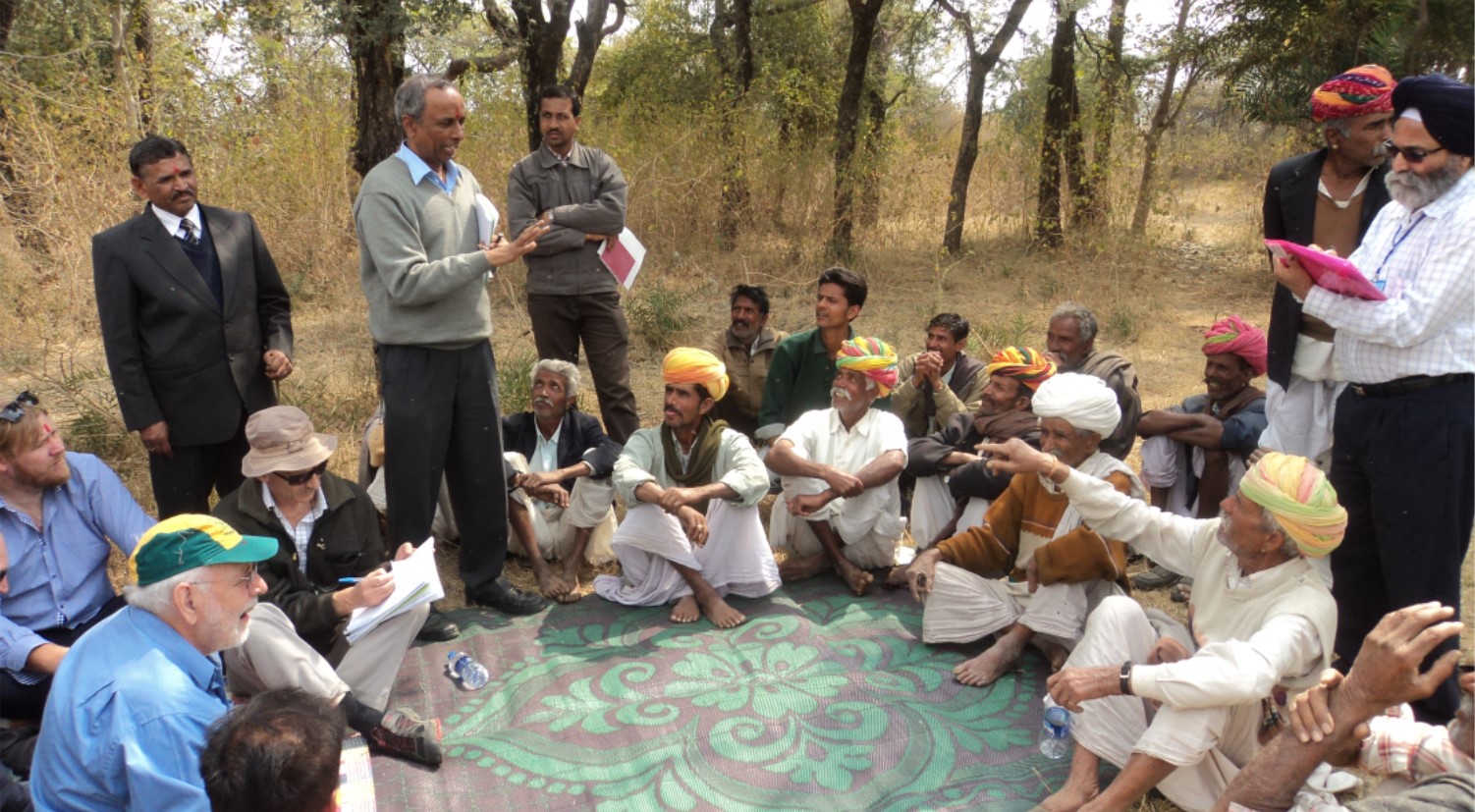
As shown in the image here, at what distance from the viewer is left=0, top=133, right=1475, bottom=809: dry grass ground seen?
6.79 m

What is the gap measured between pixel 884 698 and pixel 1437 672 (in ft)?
5.77

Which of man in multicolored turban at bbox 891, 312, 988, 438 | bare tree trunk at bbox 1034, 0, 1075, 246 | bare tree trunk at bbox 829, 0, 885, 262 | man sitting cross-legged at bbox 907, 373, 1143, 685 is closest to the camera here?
man sitting cross-legged at bbox 907, 373, 1143, 685

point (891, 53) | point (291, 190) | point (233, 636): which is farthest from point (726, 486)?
point (891, 53)

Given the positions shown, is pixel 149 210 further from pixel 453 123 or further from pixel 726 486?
pixel 726 486

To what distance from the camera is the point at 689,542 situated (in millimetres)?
4316

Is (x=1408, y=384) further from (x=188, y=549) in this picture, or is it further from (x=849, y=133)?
(x=849, y=133)

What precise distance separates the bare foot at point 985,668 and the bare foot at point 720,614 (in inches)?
35.2

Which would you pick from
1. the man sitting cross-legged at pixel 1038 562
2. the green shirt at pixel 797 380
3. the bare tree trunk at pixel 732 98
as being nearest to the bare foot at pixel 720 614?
the man sitting cross-legged at pixel 1038 562

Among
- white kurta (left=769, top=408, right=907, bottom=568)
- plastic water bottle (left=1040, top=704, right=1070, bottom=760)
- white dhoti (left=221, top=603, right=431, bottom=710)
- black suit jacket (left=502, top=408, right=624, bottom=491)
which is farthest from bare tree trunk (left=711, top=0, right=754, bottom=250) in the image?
plastic water bottle (left=1040, top=704, right=1070, bottom=760)

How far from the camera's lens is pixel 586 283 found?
5262 mm

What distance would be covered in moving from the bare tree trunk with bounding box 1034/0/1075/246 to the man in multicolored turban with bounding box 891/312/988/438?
5.37 m

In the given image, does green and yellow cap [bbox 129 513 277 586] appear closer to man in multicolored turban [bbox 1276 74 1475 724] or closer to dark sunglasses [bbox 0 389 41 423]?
dark sunglasses [bbox 0 389 41 423]

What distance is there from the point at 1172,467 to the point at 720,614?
2068mm

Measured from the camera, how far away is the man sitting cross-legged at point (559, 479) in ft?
15.1
